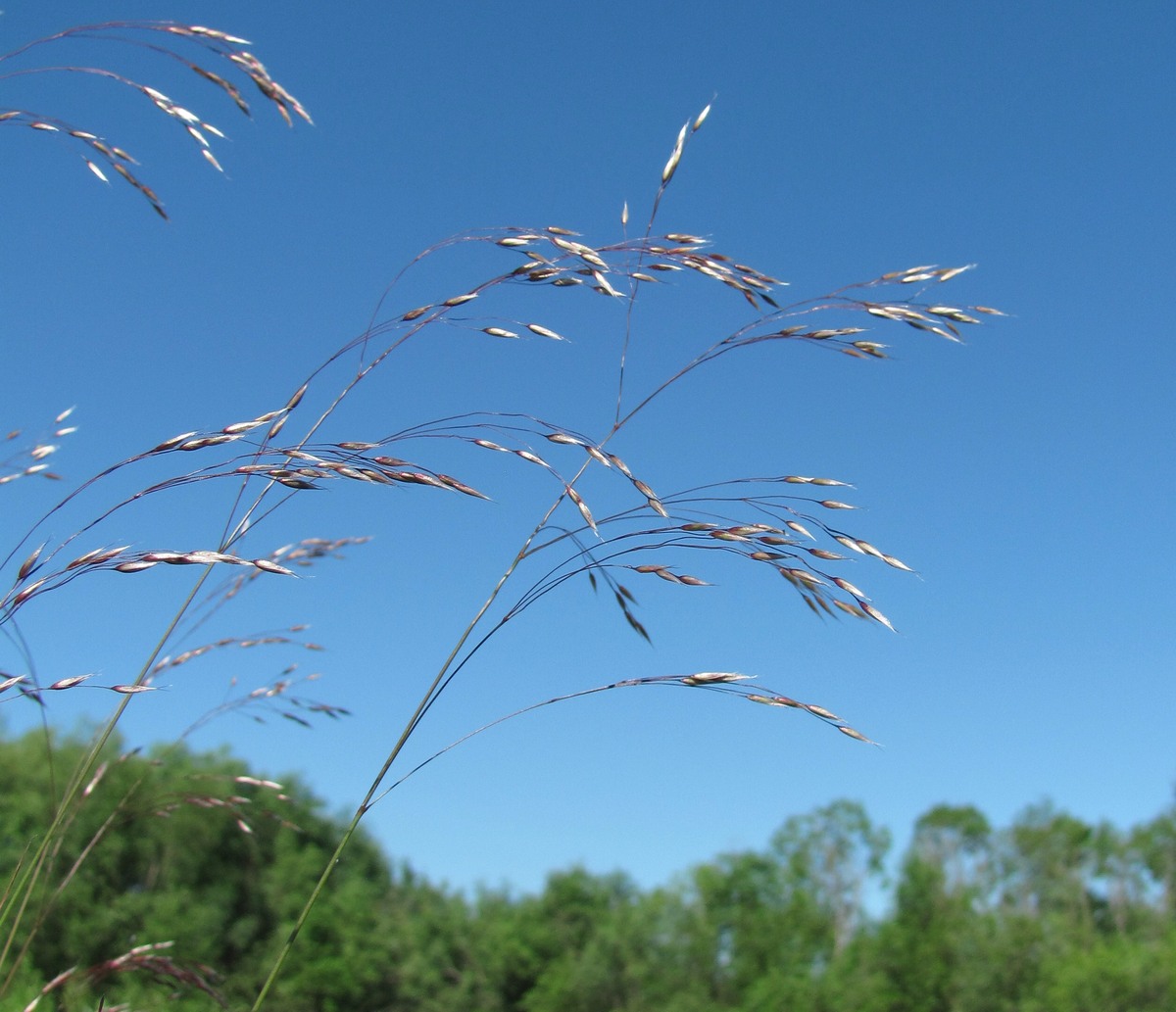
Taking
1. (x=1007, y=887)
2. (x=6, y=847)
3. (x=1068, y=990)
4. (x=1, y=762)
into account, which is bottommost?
(x=6, y=847)

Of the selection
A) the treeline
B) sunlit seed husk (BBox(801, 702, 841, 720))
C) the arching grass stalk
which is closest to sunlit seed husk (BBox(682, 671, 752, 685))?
sunlit seed husk (BBox(801, 702, 841, 720))

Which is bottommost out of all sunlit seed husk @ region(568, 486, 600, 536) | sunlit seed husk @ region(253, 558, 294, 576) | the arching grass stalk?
the arching grass stalk

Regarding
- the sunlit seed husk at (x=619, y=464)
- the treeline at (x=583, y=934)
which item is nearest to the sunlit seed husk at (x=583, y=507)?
the sunlit seed husk at (x=619, y=464)

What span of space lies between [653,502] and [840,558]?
0.97 feet

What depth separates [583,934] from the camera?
23.5m

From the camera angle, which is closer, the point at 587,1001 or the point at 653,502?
the point at 653,502

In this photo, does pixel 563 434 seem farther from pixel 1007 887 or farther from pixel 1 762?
pixel 1007 887

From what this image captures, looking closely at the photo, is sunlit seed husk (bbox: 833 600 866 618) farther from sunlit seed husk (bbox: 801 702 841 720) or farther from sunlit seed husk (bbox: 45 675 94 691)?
sunlit seed husk (bbox: 45 675 94 691)

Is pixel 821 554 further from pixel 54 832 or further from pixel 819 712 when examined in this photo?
pixel 54 832

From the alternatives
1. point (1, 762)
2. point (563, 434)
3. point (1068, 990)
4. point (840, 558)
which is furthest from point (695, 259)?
point (1068, 990)

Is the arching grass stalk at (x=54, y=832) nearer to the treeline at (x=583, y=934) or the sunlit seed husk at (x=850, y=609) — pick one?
the sunlit seed husk at (x=850, y=609)

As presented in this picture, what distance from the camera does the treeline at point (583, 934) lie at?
2091 cm

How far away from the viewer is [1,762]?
801 inches

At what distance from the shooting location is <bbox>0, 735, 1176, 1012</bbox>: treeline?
20.9 m
